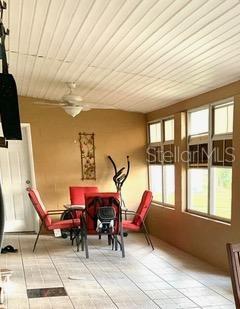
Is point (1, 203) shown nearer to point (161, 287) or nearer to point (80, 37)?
point (80, 37)

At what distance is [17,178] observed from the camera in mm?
6473

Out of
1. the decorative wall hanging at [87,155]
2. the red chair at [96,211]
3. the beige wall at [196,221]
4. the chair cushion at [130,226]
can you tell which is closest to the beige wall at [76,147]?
the decorative wall hanging at [87,155]

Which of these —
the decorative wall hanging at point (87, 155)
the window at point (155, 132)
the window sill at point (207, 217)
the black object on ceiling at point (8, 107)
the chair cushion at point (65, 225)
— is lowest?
the chair cushion at point (65, 225)

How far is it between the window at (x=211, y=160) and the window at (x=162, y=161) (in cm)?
68

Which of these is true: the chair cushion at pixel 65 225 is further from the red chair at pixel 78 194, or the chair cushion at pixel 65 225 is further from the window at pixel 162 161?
the window at pixel 162 161

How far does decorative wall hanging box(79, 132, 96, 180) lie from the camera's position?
22.2 ft

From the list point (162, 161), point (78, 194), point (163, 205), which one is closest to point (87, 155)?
point (78, 194)

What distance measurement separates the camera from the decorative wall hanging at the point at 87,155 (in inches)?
266

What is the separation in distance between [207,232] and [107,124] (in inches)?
125

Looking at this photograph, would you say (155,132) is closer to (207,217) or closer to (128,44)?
(207,217)

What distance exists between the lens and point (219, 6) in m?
2.24

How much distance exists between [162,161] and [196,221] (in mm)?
1646

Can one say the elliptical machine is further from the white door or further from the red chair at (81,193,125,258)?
the white door

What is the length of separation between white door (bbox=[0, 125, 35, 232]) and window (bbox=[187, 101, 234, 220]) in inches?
124
